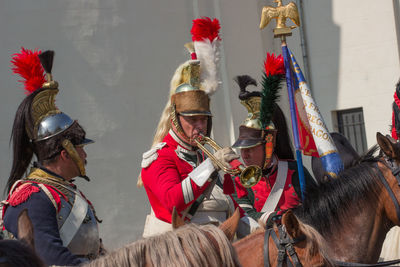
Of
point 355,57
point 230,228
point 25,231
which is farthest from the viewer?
point 355,57

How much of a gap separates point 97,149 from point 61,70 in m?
1.11

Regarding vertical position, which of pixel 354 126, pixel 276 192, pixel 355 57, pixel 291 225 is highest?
pixel 355 57

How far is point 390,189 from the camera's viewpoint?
4.13 m

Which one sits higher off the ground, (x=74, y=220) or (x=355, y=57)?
(x=355, y=57)

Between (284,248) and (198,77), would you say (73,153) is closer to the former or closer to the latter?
(198,77)

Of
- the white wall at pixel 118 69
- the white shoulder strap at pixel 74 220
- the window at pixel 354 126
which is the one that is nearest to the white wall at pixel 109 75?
the white wall at pixel 118 69

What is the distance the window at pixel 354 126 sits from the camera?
1116 cm

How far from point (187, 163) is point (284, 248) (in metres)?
1.78

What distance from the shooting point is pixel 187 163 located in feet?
15.3

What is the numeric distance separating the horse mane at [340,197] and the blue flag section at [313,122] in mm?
1111

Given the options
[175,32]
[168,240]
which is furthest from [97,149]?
[168,240]

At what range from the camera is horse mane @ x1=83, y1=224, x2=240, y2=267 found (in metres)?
2.17

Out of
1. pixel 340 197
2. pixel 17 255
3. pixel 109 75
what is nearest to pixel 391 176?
pixel 340 197

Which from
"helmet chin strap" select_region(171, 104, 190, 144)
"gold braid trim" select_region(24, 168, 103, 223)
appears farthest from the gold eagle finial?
"gold braid trim" select_region(24, 168, 103, 223)
